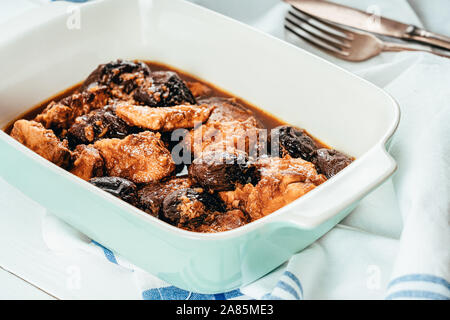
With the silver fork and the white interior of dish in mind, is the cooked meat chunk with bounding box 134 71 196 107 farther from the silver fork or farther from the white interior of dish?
the silver fork

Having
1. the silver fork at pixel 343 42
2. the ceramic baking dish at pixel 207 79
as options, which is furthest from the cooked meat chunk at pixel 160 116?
the silver fork at pixel 343 42

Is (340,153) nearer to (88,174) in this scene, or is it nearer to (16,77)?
(88,174)

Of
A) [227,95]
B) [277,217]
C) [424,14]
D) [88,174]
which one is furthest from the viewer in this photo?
[424,14]

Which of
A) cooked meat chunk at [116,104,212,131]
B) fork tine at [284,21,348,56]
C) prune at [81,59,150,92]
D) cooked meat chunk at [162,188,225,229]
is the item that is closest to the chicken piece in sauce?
prune at [81,59,150,92]

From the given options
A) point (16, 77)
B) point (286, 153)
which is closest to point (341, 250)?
point (286, 153)

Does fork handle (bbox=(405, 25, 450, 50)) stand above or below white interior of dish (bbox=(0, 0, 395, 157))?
above
